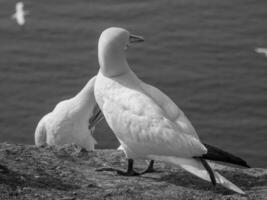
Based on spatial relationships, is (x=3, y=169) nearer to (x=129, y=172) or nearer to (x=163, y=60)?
(x=129, y=172)

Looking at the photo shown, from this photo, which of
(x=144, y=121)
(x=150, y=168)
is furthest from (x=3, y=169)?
(x=150, y=168)

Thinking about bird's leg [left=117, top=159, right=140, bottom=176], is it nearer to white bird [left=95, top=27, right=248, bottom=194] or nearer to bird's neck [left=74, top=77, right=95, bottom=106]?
white bird [left=95, top=27, right=248, bottom=194]

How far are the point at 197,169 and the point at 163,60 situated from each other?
8.21m

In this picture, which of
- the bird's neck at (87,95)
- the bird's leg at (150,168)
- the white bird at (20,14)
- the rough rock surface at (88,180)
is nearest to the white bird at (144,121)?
the bird's leg at (150,168)

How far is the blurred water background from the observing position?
15.8m

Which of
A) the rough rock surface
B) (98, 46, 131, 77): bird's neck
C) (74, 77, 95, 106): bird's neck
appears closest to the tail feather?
the rough rock surface

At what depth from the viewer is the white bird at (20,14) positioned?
714 inches

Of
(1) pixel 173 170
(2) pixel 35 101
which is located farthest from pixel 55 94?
(1) pixel 173 170

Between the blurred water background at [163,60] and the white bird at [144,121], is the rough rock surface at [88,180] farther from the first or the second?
the blurred water background at [163,60]

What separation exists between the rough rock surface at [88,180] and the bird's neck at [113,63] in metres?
0.90

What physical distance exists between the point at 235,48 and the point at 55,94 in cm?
310

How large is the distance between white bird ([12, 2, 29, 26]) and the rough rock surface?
327 inches

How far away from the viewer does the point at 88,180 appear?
894 cm

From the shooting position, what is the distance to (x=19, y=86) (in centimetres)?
1678
